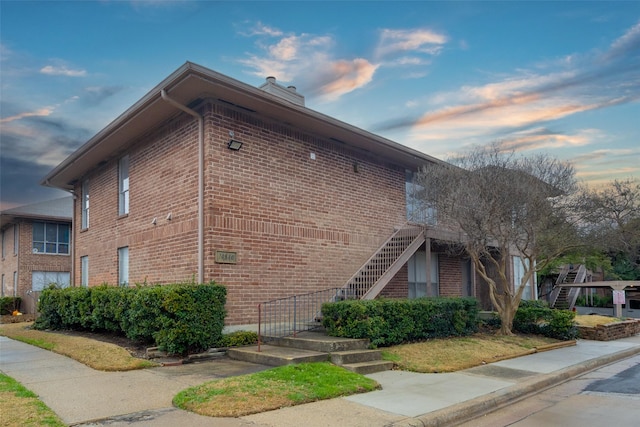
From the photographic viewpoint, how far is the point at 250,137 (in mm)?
12617

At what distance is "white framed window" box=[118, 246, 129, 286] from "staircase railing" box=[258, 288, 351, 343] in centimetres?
533

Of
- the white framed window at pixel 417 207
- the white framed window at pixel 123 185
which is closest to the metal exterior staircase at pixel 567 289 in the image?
the white framed window at pixel 417 207

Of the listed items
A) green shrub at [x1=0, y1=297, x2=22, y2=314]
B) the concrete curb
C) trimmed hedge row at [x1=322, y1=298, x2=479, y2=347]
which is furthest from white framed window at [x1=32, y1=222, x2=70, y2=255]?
the concrete curb

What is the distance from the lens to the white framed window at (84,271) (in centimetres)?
1819

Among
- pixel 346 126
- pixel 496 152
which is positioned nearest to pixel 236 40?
pixel 346 126

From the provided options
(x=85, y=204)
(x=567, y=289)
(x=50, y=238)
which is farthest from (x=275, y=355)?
(x=567, y=289)

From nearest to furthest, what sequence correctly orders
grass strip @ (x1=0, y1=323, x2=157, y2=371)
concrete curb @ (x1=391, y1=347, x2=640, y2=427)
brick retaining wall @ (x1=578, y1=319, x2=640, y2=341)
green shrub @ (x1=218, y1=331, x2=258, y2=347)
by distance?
concrete curb @ (x1=391, y1=347, x2=640, y2=427)
grass strip @ (x1=0, y1=323, x2=157, y2=371)
green shrub @ (x1=218, y1=331, x2=258, y2=347)
brick retaining wall @ (x1=578, y1=319, x2=640, y2=341)

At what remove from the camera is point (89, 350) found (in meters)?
10.6

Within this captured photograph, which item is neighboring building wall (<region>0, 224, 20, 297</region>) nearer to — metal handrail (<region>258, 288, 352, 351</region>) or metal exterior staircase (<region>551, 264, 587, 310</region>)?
metal handrail (<region>258, 288, 352, 351</region>)

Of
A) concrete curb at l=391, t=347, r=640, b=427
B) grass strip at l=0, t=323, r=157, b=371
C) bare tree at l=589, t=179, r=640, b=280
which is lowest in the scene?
concrete curb at l=391, t=347, r=640, b=427

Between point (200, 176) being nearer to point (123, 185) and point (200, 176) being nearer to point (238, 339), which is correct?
point (238, 339)

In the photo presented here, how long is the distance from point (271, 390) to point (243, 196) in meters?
6.10

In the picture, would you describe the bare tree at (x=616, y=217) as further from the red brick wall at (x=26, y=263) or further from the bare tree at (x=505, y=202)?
the red brick wall at (x=26, y=263)

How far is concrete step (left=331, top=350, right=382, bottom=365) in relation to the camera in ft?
30.7
